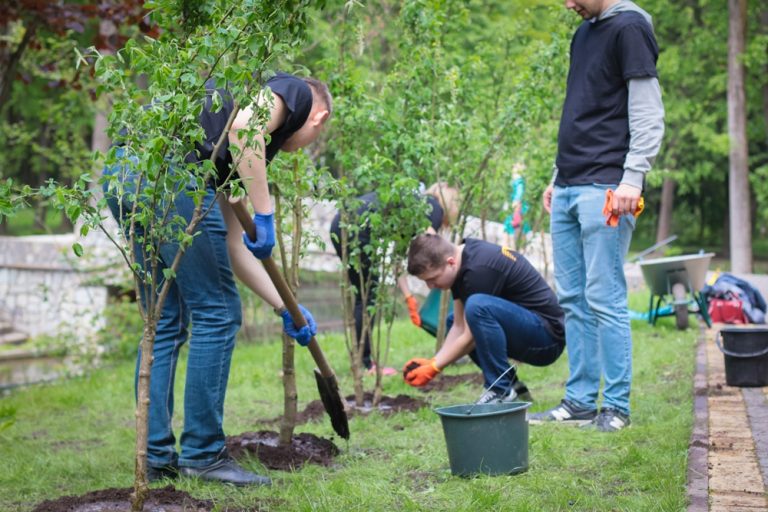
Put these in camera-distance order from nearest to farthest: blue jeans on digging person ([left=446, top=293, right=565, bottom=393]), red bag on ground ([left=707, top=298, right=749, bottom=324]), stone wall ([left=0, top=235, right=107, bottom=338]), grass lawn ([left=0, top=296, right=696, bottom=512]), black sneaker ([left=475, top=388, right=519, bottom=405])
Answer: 1. grass lawn ([left=0, top=296, right=696, bottom=512])
2. black sneaker ([left=475, top=388, right=519, bottom=405])
3. blue jeans on digging person ([left=446, top=293, right=565, bottom=393])
4. red bag on ground ([left=707, top=298, right=749, bottom=324])
5. stone wall ([left=0, top=235, right=107, bottom=338])

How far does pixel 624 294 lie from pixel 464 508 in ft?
5.40

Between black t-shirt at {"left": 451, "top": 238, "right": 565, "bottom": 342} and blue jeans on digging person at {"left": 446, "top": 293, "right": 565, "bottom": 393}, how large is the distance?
68 millimetres

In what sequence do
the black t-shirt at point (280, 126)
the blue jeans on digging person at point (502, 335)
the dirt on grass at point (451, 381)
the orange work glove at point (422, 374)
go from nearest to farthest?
the black t-shirt at point (280, 126) → the blue jeans on digging person at point (502, 335) → the orange work glove at point (422, 374) → the dirt on grass at point (451, 381)

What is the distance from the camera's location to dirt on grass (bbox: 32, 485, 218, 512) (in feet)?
9.71

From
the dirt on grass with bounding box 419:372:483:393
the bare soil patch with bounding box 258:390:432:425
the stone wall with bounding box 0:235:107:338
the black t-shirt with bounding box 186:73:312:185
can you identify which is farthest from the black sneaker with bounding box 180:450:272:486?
the stone wall with bounding box 0:235:107:338

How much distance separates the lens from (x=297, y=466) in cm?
374

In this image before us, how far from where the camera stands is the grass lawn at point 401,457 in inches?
122

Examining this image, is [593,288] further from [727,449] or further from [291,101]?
[291,101]

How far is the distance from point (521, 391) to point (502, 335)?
0.38 m

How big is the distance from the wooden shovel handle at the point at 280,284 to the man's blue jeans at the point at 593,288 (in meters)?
1.20

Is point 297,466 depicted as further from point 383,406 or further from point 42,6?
point 42,6

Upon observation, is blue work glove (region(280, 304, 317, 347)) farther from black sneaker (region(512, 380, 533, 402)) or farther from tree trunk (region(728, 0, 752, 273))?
tree trunk (region(728, 0, 752, 273))

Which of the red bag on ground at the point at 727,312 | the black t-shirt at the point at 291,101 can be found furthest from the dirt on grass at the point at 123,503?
the red bag on ground at the point at 727,312

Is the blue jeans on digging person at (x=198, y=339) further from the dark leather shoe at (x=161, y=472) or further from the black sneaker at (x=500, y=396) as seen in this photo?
the black sneaker at (x=500, y=396)
